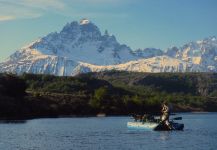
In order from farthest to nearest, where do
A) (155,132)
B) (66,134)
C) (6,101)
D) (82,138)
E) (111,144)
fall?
1. (6,101)
2. (155,132)
3. (66,134)
4. (82,138)
5. (111,144)

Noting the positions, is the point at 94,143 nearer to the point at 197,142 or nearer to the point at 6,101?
the point at 197,142

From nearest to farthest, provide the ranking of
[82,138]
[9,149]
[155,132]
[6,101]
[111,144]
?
[9,149], [111,144], [82,138], [155,132], [6,101]

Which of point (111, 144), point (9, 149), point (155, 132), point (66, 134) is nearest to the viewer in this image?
point (9, 149)

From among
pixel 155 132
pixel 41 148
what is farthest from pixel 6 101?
pixel 41 148

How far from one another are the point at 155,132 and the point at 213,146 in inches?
1378

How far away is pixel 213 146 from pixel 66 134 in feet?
112

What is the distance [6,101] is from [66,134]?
8443cm

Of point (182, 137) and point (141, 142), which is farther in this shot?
point (182, 137)

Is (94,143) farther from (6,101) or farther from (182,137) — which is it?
(6,101)

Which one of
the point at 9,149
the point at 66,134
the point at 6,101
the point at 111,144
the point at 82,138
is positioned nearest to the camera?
the point at 9,149

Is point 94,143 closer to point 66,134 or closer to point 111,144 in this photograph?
point 111,144

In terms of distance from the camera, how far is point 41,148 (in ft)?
276

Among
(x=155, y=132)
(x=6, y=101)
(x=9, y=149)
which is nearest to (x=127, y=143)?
(x=9, y=149)

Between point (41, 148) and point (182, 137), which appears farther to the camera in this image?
point (182, 137)
